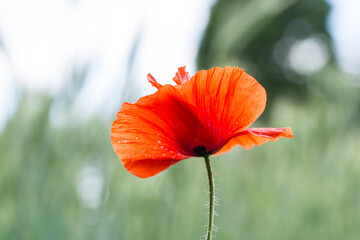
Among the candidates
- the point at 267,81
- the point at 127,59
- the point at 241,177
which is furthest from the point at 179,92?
the point at 267,81

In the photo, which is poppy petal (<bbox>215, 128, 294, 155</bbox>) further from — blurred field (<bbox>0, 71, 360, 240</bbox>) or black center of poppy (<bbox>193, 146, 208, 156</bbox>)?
blurred field (<bbox>0, 71, 360, 240</bbox>)

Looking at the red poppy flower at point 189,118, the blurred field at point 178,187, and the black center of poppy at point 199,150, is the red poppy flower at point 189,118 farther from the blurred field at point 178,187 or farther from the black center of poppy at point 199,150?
the blurred field at point 178,187

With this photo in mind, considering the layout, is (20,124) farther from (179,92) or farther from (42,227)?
(179,92)

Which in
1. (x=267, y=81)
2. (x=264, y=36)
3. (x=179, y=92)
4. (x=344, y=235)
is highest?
(x=264, y=36)

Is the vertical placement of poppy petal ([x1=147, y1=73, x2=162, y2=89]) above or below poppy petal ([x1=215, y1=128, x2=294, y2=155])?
above

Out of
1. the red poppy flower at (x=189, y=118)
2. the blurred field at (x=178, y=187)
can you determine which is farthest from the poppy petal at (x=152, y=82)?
the blurred field at (x=178, y=187)

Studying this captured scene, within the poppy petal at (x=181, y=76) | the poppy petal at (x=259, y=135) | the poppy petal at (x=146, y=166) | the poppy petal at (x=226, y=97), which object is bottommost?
the poppy petal at (x=146, y=166)

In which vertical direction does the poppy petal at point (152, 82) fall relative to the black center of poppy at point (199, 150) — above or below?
above

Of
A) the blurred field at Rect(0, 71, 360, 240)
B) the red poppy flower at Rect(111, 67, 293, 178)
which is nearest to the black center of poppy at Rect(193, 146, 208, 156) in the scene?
the red poppy flower at Rect(111, 67, 293, 178)
